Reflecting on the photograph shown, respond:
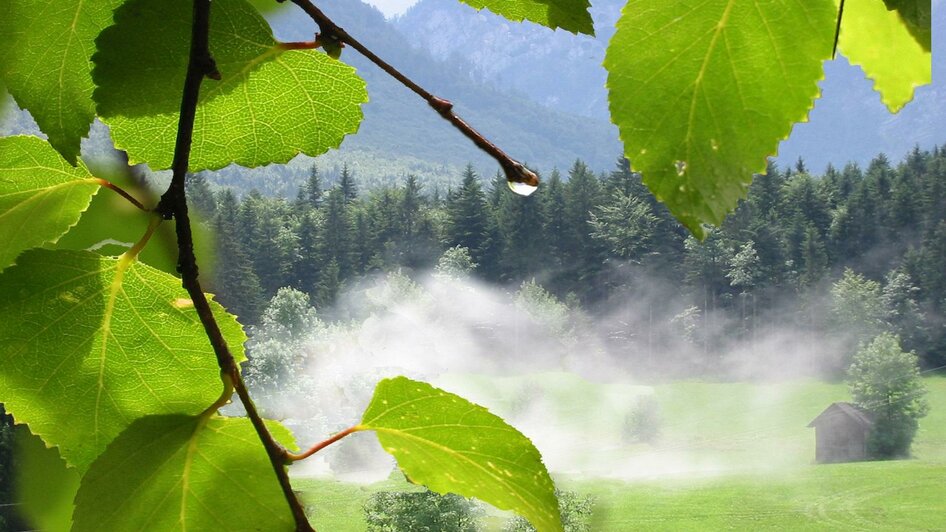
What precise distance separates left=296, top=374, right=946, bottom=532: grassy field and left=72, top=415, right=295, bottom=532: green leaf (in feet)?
31.7

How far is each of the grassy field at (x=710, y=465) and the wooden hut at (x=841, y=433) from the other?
0.16m

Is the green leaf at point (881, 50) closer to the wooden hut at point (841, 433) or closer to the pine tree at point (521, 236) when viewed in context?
the pine tree at point (521, 236)

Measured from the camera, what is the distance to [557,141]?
74.6 ft

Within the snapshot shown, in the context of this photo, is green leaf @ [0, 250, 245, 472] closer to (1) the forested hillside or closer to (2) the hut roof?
(1) the forested hillside

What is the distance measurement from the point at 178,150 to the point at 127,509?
0.17 feet

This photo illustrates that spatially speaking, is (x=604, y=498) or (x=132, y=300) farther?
(x=604, y=498)

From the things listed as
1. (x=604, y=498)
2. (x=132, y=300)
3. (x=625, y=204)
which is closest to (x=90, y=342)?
(x=132, y=300)

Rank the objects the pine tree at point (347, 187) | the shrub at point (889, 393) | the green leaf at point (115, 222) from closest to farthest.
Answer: the green leaf at point (115, 222) → the shrub at point (889, 393) → the pine tree at point (347, 187)

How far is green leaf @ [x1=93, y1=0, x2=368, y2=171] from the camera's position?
0.41ft

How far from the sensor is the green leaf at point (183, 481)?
0.12 meters

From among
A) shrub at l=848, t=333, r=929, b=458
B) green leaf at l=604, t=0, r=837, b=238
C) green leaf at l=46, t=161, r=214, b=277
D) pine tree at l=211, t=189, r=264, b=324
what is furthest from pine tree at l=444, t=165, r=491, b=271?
green leaf at l=604, t=0, r=837, b=238

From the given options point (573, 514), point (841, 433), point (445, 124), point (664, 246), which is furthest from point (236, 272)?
point (445, 124)

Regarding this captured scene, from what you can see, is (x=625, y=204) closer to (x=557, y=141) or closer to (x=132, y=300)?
(x=132, y=300)

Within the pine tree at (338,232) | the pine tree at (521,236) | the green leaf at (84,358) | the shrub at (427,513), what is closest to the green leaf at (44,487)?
the green leaf at (84,358)
